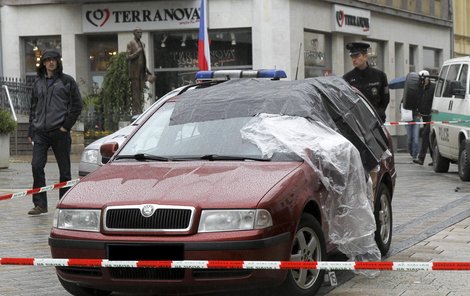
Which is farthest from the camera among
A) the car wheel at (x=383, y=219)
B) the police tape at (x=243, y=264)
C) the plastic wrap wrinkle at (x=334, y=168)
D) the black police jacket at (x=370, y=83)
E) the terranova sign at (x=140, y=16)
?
the terranova sign at (x=140, y=16)

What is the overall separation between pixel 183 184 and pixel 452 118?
10916mm

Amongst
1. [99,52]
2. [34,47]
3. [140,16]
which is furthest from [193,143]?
[34,47]

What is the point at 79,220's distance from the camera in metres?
6.22

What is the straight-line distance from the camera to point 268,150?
22.4ft

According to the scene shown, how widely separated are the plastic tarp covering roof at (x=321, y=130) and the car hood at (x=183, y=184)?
0.38 meters

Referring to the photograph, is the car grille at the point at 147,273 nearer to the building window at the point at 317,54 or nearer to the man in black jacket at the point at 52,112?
the man in black jacket at the point at 52,112

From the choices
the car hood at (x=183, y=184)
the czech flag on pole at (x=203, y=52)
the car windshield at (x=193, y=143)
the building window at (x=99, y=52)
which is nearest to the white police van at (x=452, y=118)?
the czech flag on pole at (x=203, y=52)

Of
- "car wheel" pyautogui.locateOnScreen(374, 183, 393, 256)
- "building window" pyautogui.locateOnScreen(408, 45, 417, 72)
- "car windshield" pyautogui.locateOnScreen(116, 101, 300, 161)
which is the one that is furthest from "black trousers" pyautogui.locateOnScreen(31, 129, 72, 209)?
"building window" pyautogui.locateOnScreen(408, 45, 417, 72)

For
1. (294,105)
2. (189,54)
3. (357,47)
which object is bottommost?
(294,105)

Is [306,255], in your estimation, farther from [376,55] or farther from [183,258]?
[376,55]

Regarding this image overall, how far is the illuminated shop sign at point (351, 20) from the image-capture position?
108 ft

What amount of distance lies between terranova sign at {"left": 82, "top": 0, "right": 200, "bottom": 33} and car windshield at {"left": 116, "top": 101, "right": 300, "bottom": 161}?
77.9 ft

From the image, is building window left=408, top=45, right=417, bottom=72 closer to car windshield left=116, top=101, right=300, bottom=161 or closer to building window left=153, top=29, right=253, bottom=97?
building window left=153, top=29, right=253, bottom=97

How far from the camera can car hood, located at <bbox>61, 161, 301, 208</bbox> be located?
6.02 meters
